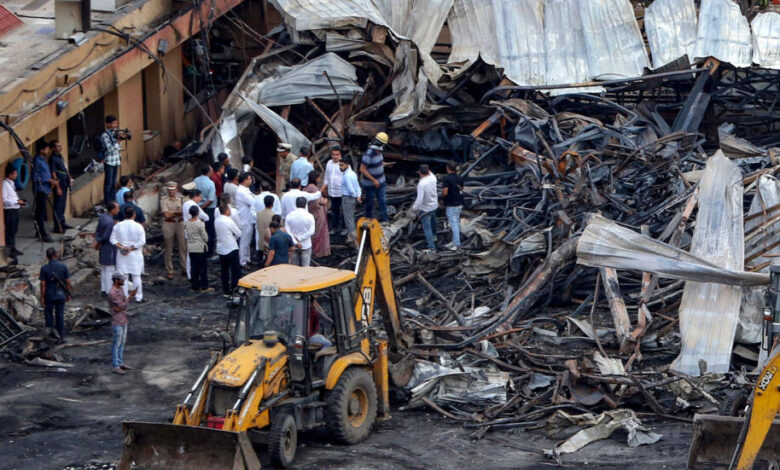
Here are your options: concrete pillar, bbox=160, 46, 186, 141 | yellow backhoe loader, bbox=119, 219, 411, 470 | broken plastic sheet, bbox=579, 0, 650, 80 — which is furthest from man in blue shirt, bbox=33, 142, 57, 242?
broken plastic sheet, bbox=579, 0, 650, 80

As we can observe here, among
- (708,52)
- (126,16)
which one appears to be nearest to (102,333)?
(126,16)

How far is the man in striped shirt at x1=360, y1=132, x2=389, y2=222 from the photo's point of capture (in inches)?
787

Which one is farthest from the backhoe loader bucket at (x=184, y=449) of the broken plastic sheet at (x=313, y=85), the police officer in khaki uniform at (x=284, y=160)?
the broken plastic sheet at (x=313, y=85)

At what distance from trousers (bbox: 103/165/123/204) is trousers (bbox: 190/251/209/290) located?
3.01 metres

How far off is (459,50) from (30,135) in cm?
927

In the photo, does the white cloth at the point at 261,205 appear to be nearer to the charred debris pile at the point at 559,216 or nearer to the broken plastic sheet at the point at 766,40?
the charred debris pile at the point at 559,216

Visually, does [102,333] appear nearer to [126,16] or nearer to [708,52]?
[126,16]

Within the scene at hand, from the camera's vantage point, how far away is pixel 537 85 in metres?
23.3

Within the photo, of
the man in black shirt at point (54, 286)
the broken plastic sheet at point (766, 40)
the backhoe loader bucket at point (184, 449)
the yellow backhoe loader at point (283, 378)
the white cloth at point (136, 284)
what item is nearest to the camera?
→ the backhoe loader bucket at point (184, 449)

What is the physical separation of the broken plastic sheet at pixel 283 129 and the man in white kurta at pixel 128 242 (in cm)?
423

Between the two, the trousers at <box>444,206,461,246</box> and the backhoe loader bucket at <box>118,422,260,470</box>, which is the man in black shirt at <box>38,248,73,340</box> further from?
the trousers at <box>444,206,461,246</box>

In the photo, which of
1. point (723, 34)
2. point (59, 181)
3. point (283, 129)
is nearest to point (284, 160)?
point (283, 129)

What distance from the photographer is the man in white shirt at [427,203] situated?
63.0 ft

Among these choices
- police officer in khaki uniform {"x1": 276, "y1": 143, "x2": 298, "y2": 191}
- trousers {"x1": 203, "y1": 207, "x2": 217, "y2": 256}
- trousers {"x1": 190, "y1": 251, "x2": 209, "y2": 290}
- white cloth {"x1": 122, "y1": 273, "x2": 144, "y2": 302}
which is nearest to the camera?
white cloth {"x1": 122, "y1": 273, "x2": 144, "y2": 302}
